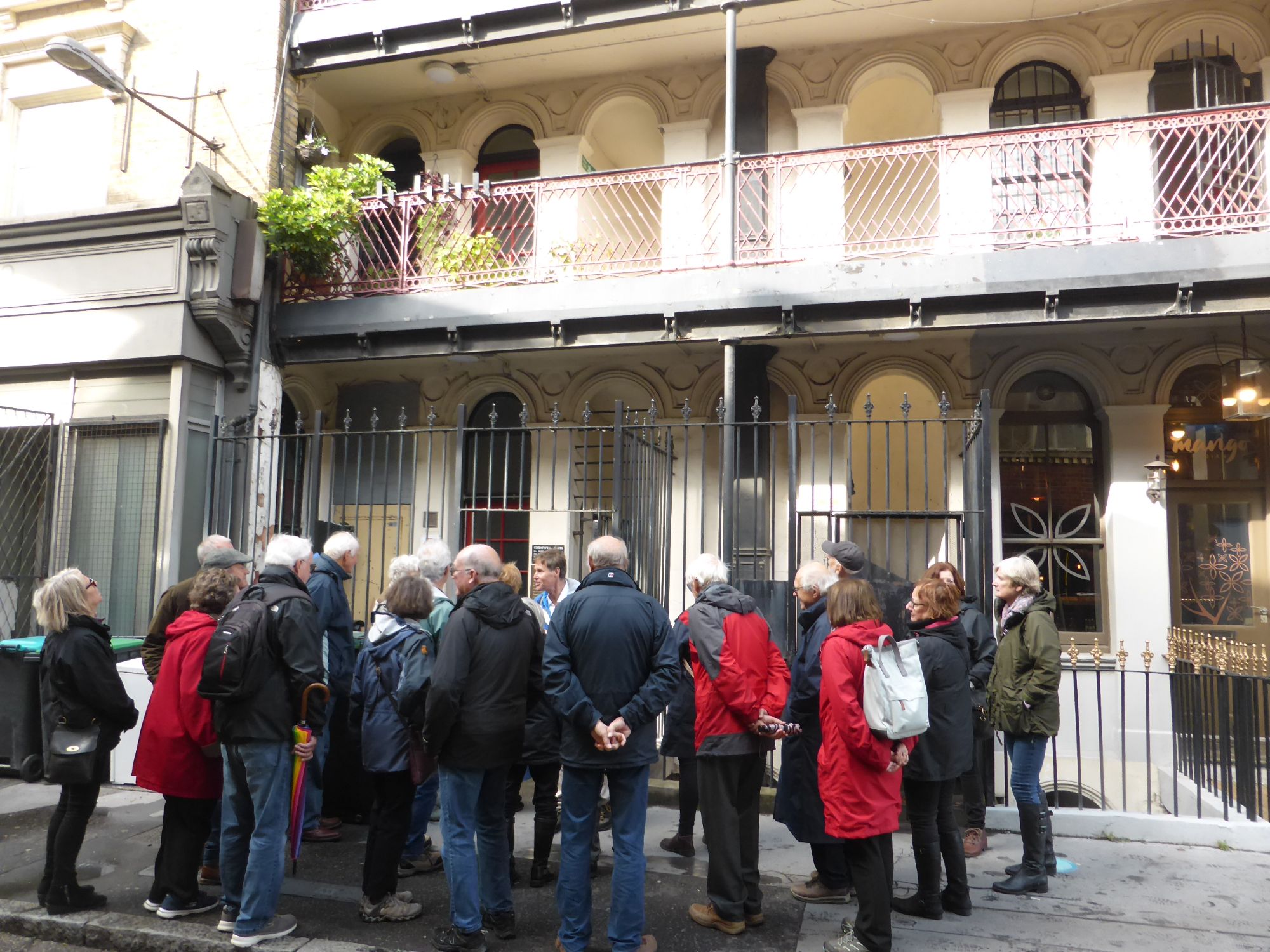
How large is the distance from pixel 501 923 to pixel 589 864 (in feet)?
2.27

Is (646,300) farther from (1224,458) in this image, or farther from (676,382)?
(1224,458)

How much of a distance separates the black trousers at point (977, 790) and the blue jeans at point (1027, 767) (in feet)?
1.81

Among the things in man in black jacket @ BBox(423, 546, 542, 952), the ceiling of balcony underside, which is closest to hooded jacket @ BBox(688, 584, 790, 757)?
man in black jacket @ BBox(423, 546, 542, 952)

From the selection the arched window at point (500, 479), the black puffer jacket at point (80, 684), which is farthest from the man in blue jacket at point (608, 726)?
the arched window at point (500, 479)

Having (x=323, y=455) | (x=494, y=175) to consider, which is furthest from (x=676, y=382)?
(x=323, y=455)

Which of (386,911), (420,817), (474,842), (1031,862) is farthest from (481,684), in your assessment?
(1031,862)

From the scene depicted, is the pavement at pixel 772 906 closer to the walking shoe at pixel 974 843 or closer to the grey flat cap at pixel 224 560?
the walking shoe at pixel 974 843

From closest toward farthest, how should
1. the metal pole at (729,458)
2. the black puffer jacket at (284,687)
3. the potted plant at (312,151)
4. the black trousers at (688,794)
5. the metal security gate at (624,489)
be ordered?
the black puffer jacket at (284,687) → the black trousers at (688,794) → the metal pole at (729,458) → the metal security gate at (624,489) → the potted plant at (312,151)

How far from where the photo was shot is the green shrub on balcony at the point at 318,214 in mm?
9492

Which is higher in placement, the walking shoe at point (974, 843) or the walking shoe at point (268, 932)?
the walking shoe at point (974, 843)

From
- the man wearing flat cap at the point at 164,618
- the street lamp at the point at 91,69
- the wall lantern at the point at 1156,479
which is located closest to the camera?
the man wearing flat cap at the point at 164,618

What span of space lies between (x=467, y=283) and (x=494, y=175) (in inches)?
125

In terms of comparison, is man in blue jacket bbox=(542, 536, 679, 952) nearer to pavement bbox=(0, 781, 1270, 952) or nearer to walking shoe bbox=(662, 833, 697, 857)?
pavement bbox=(0, 781, 1270, 952)

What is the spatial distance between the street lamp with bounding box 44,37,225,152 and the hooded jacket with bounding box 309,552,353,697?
5933 mm
